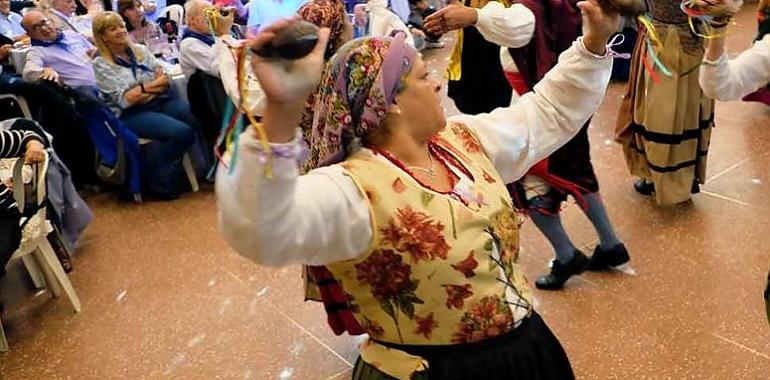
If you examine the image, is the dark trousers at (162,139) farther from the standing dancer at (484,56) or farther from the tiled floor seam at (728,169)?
the tiled floor seam at (728,169)

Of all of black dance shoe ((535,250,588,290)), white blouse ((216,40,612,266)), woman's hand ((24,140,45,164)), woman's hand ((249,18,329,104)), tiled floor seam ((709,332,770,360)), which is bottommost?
black dance shoe ((535,250,588,290))

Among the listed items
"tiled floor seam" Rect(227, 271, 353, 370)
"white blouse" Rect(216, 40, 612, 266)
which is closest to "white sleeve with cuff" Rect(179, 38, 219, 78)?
"tiled floor seam" Rect(227, 271, 353, 370)

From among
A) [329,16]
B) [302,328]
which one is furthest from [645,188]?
[329,16]

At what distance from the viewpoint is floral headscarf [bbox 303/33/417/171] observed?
4.26ft

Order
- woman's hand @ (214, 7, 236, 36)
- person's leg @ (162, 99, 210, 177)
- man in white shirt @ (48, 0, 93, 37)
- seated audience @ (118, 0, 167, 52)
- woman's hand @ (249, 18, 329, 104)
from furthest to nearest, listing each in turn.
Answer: man in white shirt @ (48, 0, 93, 37), seated audience @ (118, 0, 167, 52), person's leg @ (162, 99, 210, 177), woman's hand @ (214, 7, 236, 36), woman's hand @ (249, 18, 329, 104)

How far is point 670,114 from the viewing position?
10.5 feet

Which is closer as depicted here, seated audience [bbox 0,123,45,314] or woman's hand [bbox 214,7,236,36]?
seated audience [bbox 0,123,45,314]

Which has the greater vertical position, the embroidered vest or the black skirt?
the embroidered vest

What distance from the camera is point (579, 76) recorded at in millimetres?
1494

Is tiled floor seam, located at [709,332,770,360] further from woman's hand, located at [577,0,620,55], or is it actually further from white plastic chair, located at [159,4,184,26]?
white plastic chair, located at [159,4,184,26]

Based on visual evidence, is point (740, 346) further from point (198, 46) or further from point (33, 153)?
point (198, 46)

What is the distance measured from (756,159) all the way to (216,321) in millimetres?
2683

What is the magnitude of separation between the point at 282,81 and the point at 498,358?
0.69 meters

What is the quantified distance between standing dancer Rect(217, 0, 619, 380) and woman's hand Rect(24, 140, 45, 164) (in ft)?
6.58
